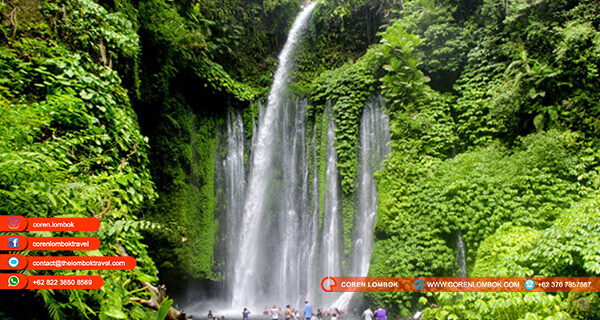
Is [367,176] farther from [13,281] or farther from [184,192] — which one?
[13,281]

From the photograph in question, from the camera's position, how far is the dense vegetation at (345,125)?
3.64m

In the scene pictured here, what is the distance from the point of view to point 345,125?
1057 cm

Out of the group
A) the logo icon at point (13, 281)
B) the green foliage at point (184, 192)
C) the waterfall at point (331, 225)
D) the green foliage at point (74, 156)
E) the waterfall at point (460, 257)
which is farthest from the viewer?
the green foliage at point (184, 192)

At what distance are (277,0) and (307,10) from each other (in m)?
1.39

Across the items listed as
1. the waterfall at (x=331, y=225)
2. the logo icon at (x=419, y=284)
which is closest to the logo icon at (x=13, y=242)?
the logo icon at (x=419, y=284)

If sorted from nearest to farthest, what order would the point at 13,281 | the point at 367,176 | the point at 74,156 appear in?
the point at 13,281, the point at 74,156, the point at 367,176

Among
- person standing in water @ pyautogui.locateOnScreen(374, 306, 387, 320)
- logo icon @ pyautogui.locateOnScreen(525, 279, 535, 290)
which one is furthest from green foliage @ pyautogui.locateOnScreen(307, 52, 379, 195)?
logo icon @ pyautogui.locateOnScreen(525, 279, 535, 290)

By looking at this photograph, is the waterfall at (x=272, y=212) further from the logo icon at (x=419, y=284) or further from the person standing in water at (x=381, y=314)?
the logo icon at (x=419, y=284)

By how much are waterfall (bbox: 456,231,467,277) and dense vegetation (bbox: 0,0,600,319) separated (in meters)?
0.16

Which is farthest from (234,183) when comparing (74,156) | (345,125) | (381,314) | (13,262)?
(13,262)

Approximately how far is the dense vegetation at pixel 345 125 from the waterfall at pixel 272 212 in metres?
0.84

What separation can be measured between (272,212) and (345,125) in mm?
4011

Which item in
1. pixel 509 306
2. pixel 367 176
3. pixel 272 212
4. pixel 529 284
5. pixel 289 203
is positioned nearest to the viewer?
pixel 509 306

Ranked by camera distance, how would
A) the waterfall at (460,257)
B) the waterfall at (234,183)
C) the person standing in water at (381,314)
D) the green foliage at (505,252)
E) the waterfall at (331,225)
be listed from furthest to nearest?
the waterfall at (234,183) < the waterfall at (331,225) < the waterfall at (460,257) < the person standing in water at (381,314) < the green foliage at (505,252)
